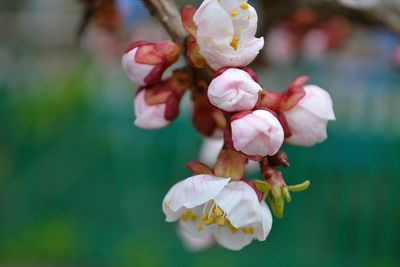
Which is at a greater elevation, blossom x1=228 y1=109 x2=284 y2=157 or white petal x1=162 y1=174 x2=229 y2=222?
blossom x1=228 y1=109 x2=284 y2=157

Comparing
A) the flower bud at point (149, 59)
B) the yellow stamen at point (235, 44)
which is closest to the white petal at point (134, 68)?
the flower bud at point (149, 59)

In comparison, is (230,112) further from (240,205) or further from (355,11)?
(355,11)

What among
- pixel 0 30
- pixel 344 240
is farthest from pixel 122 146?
pixel 344 240

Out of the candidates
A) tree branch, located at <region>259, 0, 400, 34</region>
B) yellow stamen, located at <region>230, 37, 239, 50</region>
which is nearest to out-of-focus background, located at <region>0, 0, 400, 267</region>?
tree branch, located at <region>259, 0, 400, 34</region>

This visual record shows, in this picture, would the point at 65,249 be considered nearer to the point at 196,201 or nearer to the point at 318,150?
the point at 318,150

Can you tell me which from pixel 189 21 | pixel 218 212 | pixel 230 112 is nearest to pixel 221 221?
pixel 218 212

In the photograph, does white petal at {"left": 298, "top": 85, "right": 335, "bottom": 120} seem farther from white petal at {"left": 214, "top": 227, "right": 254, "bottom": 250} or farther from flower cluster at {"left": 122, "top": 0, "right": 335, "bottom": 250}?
white petal at {"left": 214, "top": 227, "right": 254, "bottom": 250}
